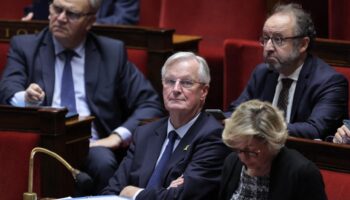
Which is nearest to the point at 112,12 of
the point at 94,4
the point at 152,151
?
the point at 94,4

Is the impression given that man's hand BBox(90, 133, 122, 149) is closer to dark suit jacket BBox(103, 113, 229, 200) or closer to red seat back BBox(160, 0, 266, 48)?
dark suit jacket BBox(103, 113, 229, 200)

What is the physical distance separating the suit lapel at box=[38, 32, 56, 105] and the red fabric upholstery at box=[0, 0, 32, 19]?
100 centimetres

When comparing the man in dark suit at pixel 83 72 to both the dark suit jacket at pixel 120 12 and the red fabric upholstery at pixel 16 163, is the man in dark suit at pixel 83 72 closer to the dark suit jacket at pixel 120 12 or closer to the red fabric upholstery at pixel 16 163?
the red fabric upholstery at pixel 16 163

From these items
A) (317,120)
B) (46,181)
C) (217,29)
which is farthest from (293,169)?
(217,29)

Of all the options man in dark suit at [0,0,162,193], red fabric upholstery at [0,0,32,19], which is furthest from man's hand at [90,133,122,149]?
red fabric upholstery at [0,0,32,19]

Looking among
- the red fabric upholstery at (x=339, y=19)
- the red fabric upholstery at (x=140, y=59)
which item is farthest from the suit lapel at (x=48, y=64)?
the red fabric upholstery at (x=339, y=19)

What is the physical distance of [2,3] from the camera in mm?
3541

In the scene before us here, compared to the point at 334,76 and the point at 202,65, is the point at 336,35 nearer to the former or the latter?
the point at 334,76

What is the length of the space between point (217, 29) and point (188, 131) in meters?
1.17

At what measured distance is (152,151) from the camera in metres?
1.99

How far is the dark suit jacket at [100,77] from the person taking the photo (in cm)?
255

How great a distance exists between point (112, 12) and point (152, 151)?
1.33 metres

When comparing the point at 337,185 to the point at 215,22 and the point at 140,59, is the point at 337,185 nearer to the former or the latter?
the point at 140,59

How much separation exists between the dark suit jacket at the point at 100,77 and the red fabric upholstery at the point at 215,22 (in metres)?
0.41
